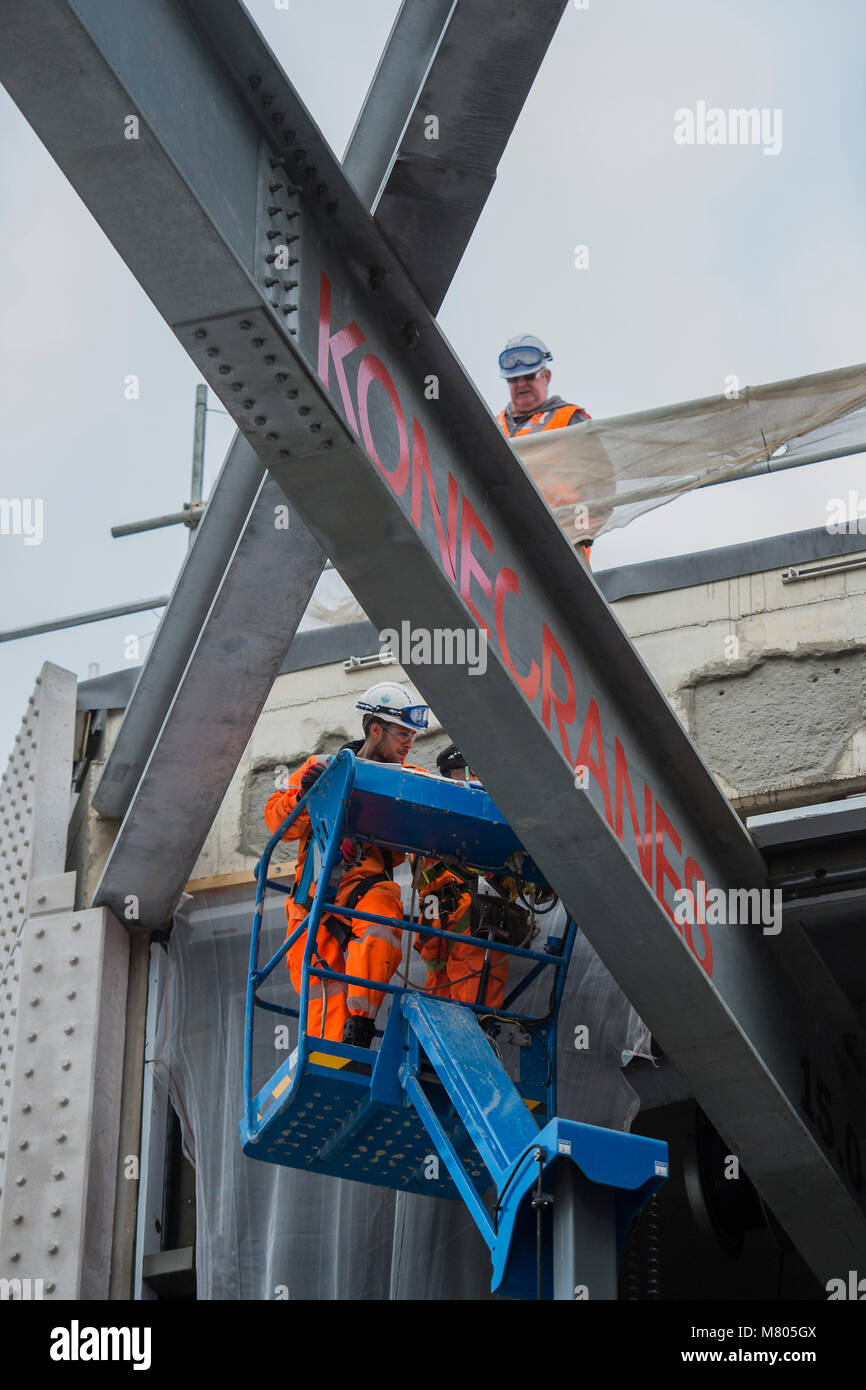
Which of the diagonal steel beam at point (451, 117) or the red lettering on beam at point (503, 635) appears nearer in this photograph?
the diagonal steel beam at point (451, 117)

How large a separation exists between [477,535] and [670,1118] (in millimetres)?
5244

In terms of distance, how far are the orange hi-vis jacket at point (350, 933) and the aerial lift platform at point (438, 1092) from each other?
5.2 inches

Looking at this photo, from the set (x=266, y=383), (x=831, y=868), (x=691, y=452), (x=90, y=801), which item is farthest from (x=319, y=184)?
(x=90, y=801)

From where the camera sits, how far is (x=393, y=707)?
841cm

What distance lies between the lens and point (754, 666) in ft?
29.3

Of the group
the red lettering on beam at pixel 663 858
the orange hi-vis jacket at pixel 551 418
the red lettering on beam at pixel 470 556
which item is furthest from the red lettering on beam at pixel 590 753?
the orange hi-vis jacket at pixel 551 418

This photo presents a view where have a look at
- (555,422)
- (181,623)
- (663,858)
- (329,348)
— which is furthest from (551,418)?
(329,348)

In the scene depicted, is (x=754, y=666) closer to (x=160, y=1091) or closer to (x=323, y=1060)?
(x=323, y=1060)

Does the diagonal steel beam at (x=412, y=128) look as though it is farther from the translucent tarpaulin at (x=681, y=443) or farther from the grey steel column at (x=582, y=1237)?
the grey steel column at (x=582, y=1237)

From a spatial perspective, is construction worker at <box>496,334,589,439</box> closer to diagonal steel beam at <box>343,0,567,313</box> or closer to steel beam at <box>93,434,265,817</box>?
steel beam at <box>93,434,265,817</box>

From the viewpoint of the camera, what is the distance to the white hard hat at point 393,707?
8406 mm

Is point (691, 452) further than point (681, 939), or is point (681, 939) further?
point (691, 452)

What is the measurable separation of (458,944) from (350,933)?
1.80ft

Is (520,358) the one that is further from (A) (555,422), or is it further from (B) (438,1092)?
(B) (438,1092)
